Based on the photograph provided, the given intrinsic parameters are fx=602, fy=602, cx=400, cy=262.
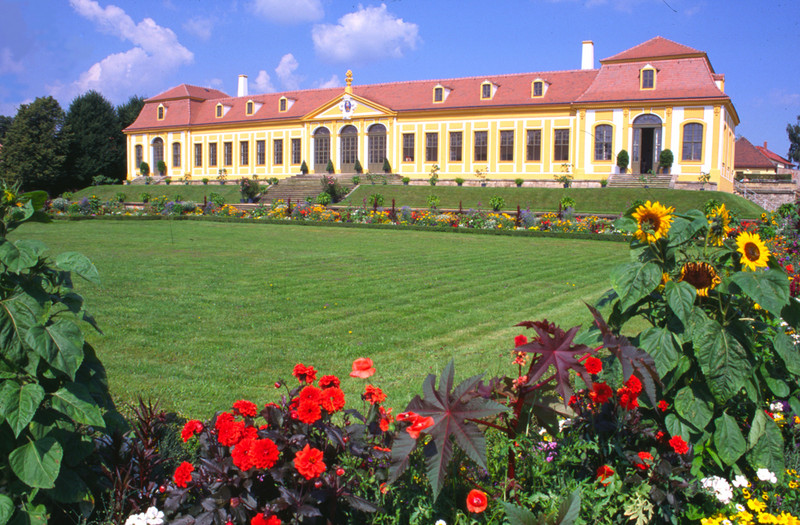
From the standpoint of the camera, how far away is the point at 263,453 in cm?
199

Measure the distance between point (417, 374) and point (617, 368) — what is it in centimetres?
222

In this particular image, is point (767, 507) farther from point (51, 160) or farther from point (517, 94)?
point (51, 160)

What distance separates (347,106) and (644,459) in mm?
39144

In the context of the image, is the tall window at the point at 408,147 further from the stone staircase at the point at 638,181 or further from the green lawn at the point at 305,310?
the green lawn at the point at 305,310

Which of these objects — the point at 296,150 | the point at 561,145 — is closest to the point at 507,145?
the point at 561,145

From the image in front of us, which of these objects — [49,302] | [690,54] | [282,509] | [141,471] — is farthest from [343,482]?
[690,54]

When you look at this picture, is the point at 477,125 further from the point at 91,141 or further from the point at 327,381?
the point at 327,381

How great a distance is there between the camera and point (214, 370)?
4.72 m

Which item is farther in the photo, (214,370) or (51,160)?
(51,160)

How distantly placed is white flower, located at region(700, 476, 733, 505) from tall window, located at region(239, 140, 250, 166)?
43.9 meters

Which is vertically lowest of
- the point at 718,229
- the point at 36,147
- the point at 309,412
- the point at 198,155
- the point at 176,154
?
the point at 309,412

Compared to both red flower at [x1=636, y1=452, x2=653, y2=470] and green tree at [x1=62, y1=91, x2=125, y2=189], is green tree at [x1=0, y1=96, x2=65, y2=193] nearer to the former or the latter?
green tree at [x1=62, y1=91, x2=125, y2=189]

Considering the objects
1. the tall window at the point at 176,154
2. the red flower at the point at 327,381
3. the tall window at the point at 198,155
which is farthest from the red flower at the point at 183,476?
the tall window at the point at 176,154

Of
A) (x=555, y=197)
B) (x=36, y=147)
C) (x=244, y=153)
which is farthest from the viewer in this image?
(x=36, y=147)
